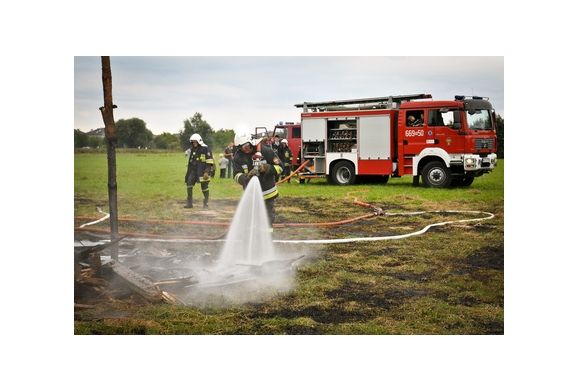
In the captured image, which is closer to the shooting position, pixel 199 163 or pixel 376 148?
pixel 199 163

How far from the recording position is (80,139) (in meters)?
6.78

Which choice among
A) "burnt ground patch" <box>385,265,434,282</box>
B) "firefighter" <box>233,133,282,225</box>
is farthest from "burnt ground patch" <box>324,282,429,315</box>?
"firefighter" <box>233,133,282,225</box>

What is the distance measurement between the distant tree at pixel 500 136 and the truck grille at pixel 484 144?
0.24 ft

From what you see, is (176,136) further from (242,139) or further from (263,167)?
(263,167)

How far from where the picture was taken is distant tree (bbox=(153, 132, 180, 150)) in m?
6.98

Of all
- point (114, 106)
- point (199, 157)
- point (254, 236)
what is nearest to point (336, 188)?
point (254, 236)

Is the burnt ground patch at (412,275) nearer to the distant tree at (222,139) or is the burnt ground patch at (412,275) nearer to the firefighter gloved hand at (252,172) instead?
the firefighter gloved hand at (252,172)

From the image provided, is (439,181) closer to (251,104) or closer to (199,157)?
(251,104)

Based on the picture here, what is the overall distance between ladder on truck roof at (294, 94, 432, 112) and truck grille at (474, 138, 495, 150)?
2.49ft

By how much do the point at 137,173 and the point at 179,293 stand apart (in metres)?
1.43

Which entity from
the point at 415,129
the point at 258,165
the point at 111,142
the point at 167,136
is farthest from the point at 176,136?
the point at 415,129

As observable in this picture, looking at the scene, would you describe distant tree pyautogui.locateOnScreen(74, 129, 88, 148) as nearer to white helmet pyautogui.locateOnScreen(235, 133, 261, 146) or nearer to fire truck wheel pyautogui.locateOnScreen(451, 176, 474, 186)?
white helmet pyautogui.locateOnScreen(235, 133, 261, 146)

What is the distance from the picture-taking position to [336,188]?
728 centimetres

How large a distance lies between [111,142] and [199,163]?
98 cm
